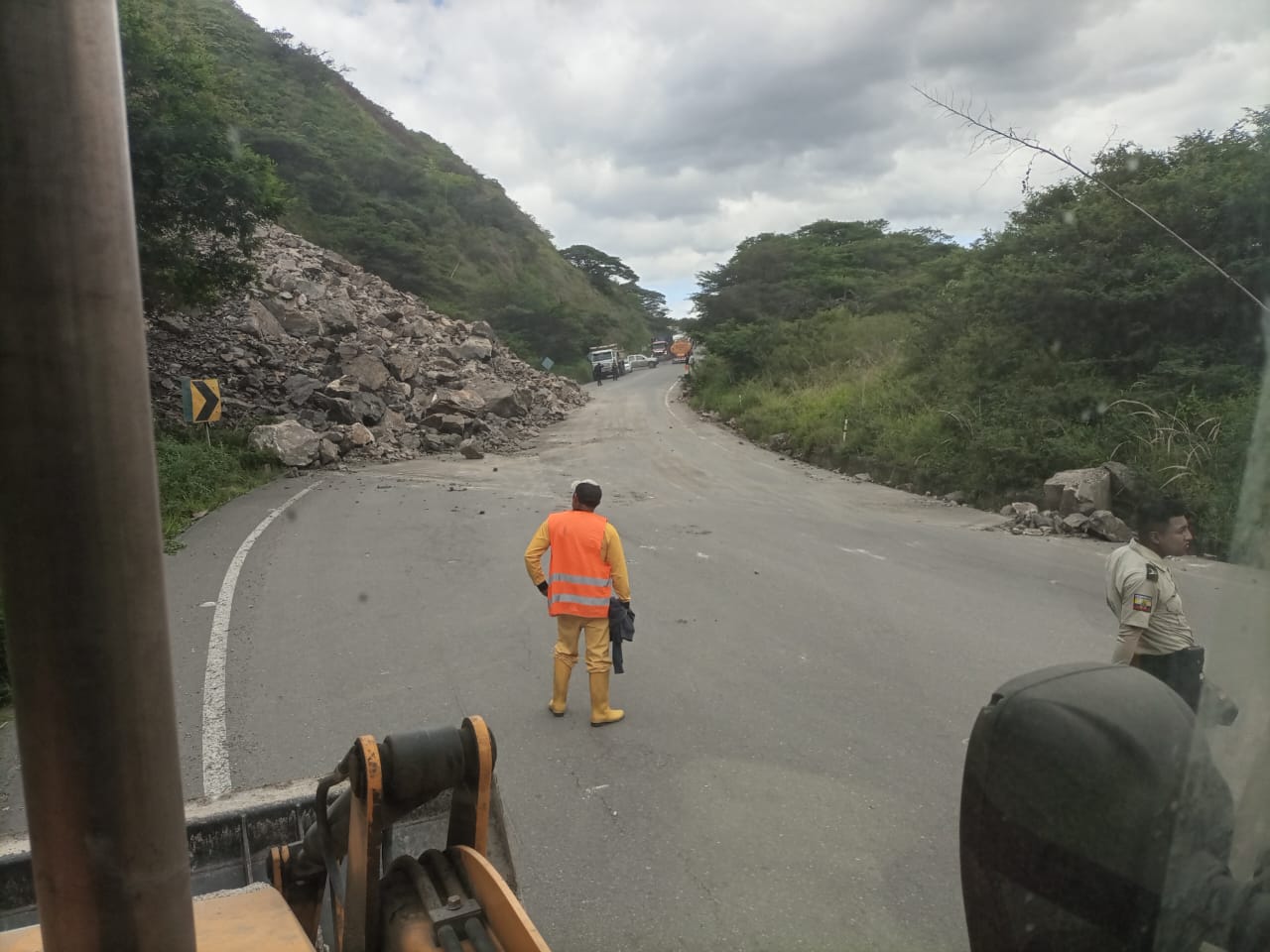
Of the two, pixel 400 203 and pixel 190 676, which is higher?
pixel 400 203

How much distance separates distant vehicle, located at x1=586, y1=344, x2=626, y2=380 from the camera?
5453 centimetres

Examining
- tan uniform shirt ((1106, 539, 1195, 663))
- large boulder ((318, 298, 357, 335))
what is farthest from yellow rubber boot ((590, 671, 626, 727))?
large boulder ((318, 298, 357, 335))

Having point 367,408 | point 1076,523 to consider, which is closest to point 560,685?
point 1076,523

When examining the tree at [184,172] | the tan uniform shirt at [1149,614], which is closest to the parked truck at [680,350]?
the tree at [184,172]

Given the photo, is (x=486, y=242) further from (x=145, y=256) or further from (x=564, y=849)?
(x=564, y=849)

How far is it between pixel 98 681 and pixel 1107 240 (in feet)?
55.3

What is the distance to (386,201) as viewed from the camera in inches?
1971

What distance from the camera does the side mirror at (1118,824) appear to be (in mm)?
1253

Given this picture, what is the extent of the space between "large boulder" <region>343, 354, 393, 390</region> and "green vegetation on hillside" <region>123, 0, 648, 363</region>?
11763mm

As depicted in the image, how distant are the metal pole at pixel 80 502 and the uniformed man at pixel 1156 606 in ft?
13.7

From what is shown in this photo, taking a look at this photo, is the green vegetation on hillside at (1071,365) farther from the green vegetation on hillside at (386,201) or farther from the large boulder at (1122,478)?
the green vegetation on hillside at (386,201)

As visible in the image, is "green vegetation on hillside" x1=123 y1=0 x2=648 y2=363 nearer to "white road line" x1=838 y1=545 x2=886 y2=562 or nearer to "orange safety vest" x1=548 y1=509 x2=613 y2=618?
"white road line" x1=838 y1=545 x2=886 y2=562

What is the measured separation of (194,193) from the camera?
16750 mm

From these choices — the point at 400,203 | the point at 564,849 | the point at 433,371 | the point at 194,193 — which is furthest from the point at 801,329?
the point at 564,849
